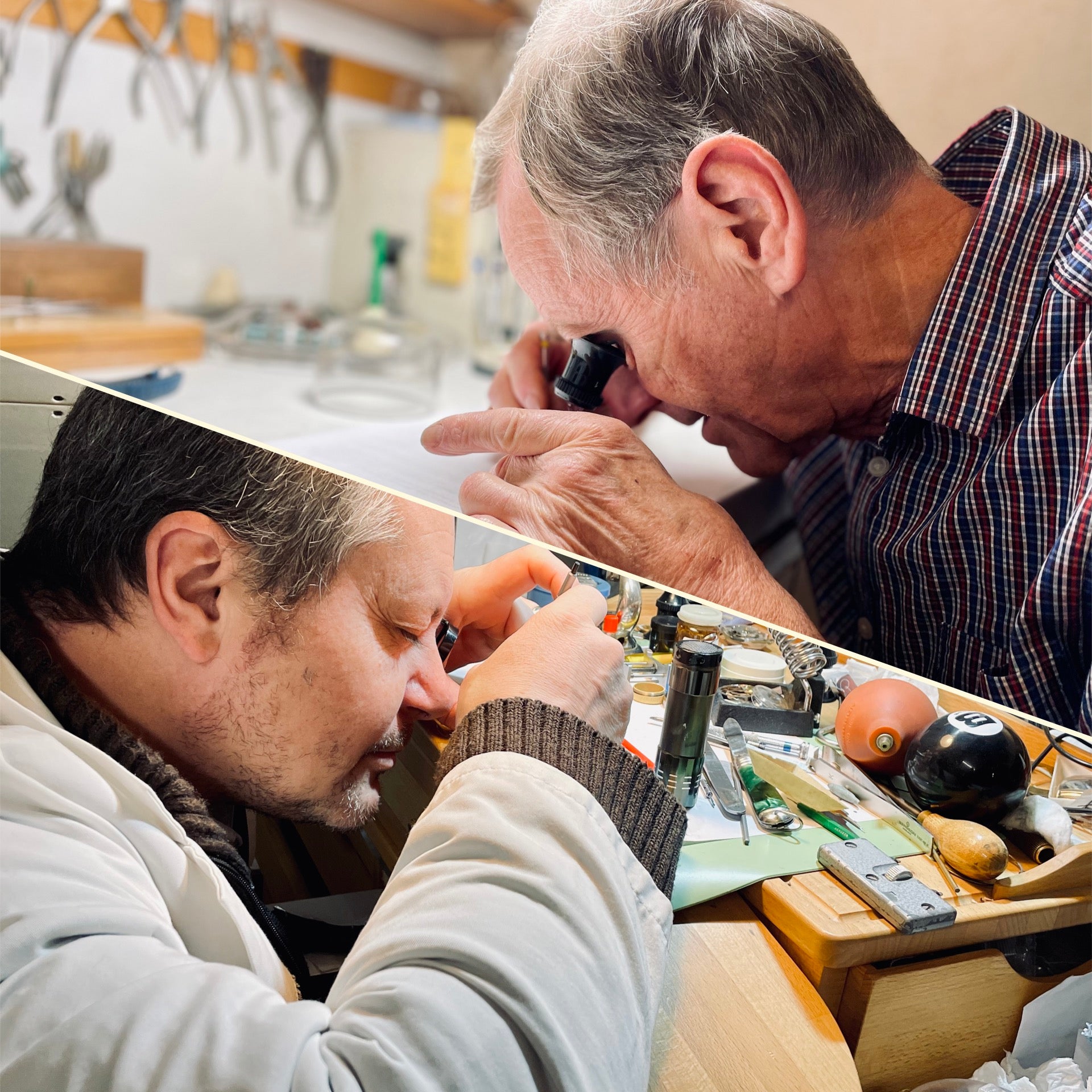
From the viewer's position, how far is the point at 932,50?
0.88 ft

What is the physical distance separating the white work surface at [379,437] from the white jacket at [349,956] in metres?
0.08

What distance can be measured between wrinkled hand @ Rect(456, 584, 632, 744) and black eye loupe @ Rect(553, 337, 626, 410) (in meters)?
0.07

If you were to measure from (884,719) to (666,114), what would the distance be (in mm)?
161

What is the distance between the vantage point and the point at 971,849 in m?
0.23

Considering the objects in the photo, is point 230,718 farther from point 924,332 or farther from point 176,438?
point 924,332

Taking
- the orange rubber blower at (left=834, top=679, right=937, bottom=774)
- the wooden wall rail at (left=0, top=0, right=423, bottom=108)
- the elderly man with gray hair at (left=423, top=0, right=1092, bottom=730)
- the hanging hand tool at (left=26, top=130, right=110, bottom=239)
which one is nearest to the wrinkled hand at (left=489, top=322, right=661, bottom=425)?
the elderly man with gray hair at (left=423, top=0, right=1092, bottom=730)

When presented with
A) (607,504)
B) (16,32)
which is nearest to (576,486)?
(607,504)

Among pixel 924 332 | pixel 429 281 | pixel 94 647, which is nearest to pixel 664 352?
pixel 924 332

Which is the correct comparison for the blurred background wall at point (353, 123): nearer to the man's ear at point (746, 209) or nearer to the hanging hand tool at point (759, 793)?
the man's ear at point (746, 209)

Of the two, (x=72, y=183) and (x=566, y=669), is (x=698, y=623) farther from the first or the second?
(x=72, y=183)

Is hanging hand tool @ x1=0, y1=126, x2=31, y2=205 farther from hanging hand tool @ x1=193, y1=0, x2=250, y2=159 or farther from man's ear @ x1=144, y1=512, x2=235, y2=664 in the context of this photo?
man's ear @ x1=144, y1=512, x2=235, y2=664

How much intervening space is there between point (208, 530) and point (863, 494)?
0.70ft

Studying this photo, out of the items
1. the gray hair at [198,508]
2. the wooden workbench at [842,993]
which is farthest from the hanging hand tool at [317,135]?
the wooden workbench at [842,993]

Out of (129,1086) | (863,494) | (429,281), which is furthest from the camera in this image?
(429,281)
